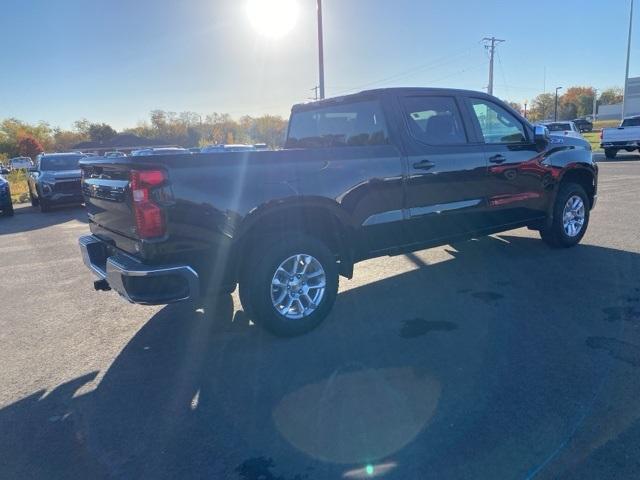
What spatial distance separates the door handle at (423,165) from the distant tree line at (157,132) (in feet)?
218

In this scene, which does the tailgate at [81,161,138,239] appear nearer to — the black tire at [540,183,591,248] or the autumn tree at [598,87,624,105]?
the black tire at [540,183,591,248]

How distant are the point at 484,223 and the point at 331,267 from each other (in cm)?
229

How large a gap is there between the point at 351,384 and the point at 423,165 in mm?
2385

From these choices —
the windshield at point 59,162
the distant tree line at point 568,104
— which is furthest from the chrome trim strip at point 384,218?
the distant tree line at point 568,104

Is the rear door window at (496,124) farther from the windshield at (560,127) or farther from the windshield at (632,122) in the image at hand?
the windshield at (560,127)

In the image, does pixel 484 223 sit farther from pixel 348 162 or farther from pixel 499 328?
pixel 348 162

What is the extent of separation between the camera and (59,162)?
15594 mm

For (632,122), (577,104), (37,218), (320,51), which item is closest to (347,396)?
(37,218)

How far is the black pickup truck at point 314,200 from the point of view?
356cm

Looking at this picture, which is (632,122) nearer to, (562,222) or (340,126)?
(562,222)

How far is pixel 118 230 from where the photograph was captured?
3.96 meters

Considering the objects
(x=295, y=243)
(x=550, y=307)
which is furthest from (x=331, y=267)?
(x=550, y=307)

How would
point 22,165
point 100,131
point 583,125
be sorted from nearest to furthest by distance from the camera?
point 22,165 < point 583,125 < point 100,131

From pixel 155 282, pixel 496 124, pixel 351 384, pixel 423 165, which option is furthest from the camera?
pixel 496 124
